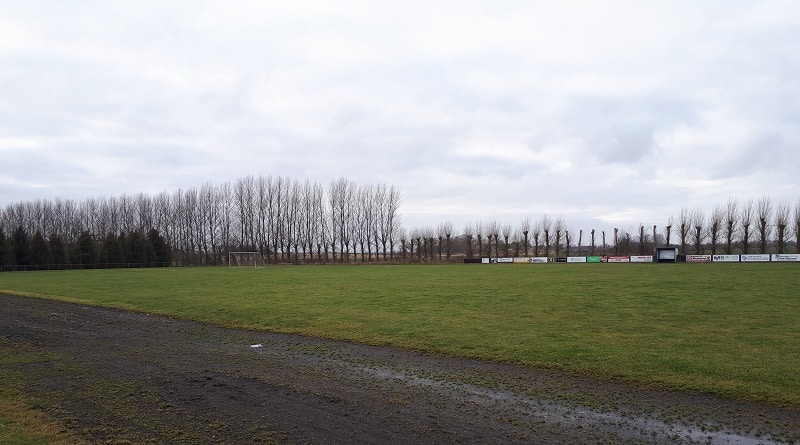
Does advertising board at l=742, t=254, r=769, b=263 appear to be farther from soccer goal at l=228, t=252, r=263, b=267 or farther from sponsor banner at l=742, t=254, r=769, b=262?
soccer goal at l=228, t=252, r=263, b=267

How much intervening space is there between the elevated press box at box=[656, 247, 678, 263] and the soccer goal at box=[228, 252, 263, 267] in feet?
233

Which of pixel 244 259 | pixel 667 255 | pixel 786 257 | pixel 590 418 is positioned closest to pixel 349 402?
pixel 590 418

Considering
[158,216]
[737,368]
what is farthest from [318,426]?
[158,216]

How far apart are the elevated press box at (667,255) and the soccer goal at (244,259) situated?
7087cm

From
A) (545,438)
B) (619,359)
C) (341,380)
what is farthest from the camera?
(619,359)

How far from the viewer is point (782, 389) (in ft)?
28.8

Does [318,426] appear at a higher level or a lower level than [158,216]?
lower

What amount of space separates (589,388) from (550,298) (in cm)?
1569

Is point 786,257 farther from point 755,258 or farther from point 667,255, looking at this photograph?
point 667,255

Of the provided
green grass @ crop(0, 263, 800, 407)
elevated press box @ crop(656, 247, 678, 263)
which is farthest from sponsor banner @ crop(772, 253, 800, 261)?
green grass @ crop(0, 263, 800, 407)

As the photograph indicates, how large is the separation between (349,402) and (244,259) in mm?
94898

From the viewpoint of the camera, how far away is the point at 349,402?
8.29 m

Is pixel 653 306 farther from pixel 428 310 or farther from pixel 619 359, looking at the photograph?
pixel 619 359

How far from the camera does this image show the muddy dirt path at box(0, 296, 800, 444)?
679cm
